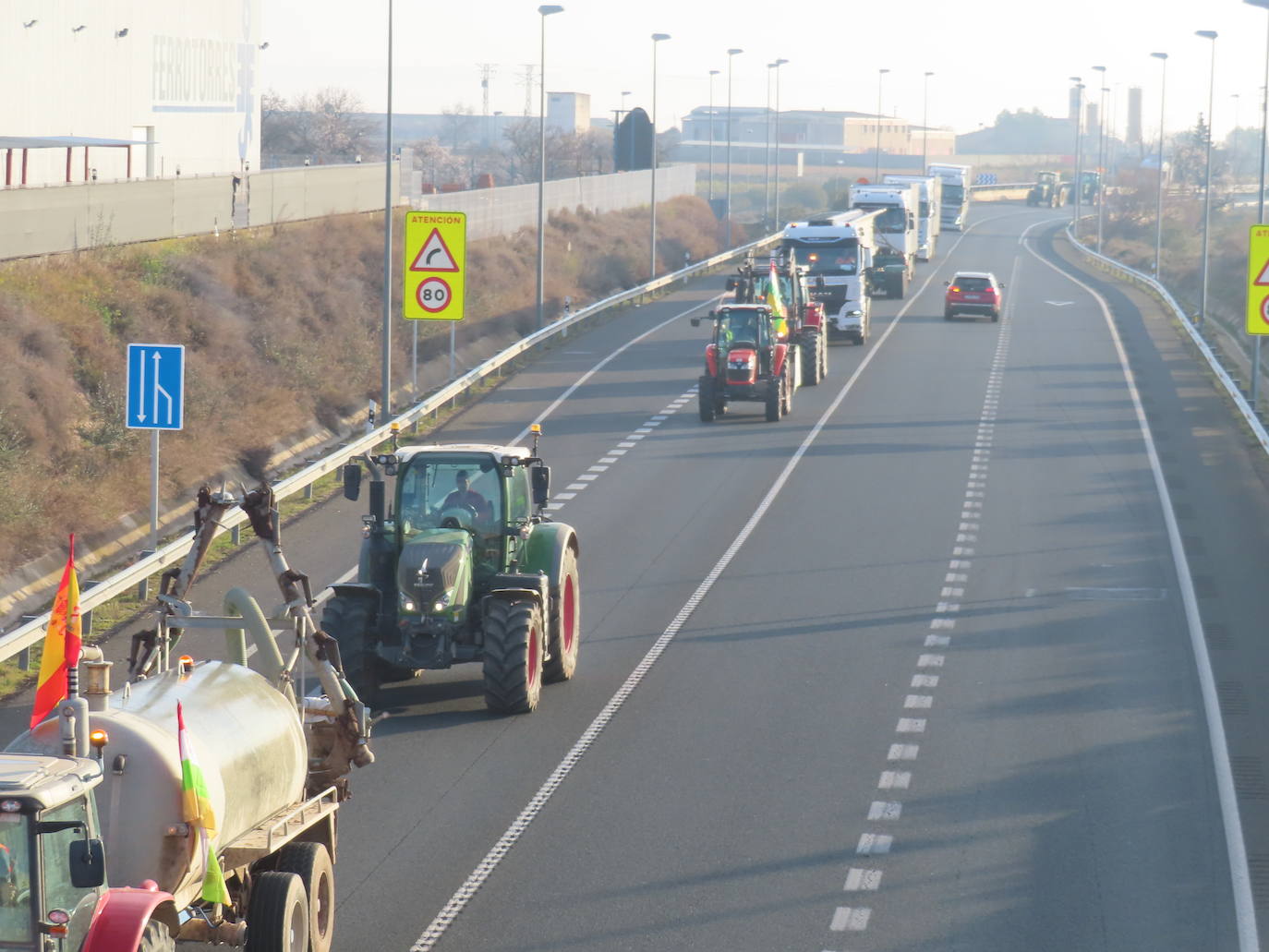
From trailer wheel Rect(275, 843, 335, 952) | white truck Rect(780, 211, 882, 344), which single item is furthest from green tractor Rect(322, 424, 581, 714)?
white truck Rect(780, 211, 882, 344)

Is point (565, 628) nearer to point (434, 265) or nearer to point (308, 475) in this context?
point (308, 475)

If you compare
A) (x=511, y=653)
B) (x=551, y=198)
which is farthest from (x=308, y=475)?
(x=551, y=198)

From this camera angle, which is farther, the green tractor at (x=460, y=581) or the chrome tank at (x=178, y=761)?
the green tractor at (x=460, y=581)

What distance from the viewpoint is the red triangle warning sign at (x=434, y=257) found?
104 ft

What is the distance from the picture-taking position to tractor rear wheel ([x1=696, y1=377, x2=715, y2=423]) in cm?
3459

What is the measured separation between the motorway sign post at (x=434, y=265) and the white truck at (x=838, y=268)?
49.3 ft

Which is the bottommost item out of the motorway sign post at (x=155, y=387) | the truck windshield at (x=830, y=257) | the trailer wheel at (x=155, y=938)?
the trailer wheel at (x=155, y=938)

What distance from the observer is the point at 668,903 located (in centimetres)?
Result: 1187

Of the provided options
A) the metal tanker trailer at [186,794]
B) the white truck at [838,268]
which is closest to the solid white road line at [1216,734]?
the metal tanker trailer at [186,794]

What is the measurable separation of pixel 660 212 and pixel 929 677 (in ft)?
243

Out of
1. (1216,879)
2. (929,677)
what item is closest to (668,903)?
(1216,879)

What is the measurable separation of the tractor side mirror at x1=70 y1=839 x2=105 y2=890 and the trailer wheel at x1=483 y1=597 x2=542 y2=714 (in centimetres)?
853

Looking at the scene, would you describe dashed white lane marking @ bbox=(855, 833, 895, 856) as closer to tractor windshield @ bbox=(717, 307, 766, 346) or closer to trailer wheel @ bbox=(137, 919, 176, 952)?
trailer wheel @ bbox=(137, 919, 176, 952)

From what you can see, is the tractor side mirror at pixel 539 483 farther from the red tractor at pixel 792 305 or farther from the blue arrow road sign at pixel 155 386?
the red tractor at pixel 792 305
